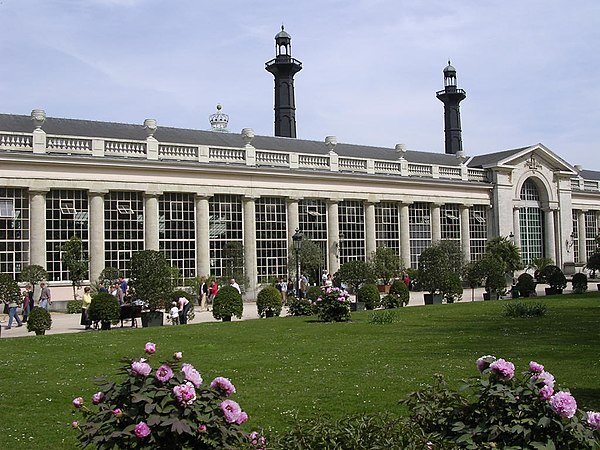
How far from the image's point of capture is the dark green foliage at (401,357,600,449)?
5109 millimetres

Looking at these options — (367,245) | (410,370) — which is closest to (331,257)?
(367,245)

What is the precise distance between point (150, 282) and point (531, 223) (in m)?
37.5

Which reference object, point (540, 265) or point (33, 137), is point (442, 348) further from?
point (540, 265)

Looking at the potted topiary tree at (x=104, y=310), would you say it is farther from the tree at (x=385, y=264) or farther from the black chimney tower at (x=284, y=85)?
the black chimney tower at (x=284, y=85)

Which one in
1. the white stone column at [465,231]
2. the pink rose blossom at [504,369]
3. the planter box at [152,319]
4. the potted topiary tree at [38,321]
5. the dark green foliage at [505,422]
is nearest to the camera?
the dark green foliage at [505,422]

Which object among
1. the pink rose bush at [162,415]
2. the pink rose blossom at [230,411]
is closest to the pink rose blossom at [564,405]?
the pink rose bush at [162,415]

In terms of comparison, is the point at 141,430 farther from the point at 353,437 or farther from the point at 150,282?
the point at 150,282

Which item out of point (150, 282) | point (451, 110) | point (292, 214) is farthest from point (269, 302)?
point (451, 110)

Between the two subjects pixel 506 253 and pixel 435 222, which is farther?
pixel 435 222

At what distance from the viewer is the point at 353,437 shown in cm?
547

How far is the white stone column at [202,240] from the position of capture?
36.7 m

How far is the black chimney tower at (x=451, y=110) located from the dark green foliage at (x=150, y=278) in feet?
161

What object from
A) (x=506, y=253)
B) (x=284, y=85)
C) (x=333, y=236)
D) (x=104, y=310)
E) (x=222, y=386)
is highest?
(x=284, y=85)

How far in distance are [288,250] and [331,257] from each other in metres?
3.20
